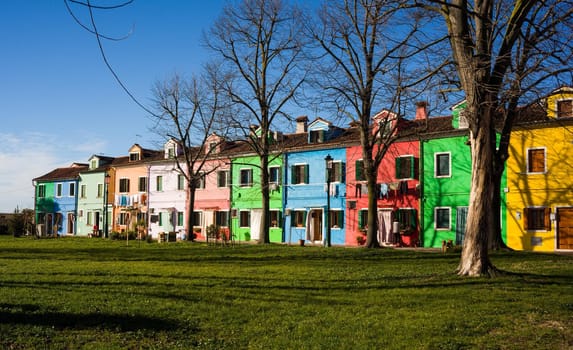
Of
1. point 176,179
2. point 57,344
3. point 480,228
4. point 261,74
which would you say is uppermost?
point 261,74

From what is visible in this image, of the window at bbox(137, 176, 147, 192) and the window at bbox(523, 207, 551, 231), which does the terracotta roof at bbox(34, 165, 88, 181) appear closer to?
the window at bbox(137, 176, 147, 192)

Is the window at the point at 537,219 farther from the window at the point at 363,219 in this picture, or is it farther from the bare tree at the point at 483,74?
the bare tree at the point at 483,74

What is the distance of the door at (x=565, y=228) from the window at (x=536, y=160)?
2.20 meters

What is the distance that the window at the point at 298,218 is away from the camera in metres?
38.7

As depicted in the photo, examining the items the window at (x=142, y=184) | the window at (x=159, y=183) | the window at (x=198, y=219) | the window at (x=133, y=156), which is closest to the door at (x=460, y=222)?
the window at (x=198, y=219)

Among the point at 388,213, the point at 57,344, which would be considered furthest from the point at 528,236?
the point at 57,344

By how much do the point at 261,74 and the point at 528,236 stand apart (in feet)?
53.6

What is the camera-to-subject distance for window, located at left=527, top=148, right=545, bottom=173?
29.1m

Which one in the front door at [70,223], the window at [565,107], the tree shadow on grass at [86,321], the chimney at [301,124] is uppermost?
the chimney at [301,124]

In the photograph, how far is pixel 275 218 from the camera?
133 feet

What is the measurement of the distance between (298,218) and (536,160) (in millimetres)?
15482

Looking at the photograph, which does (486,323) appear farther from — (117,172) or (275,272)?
(117,172)

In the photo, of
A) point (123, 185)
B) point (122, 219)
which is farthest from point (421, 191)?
point (123, 185)

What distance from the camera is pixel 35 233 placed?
1879 inches
